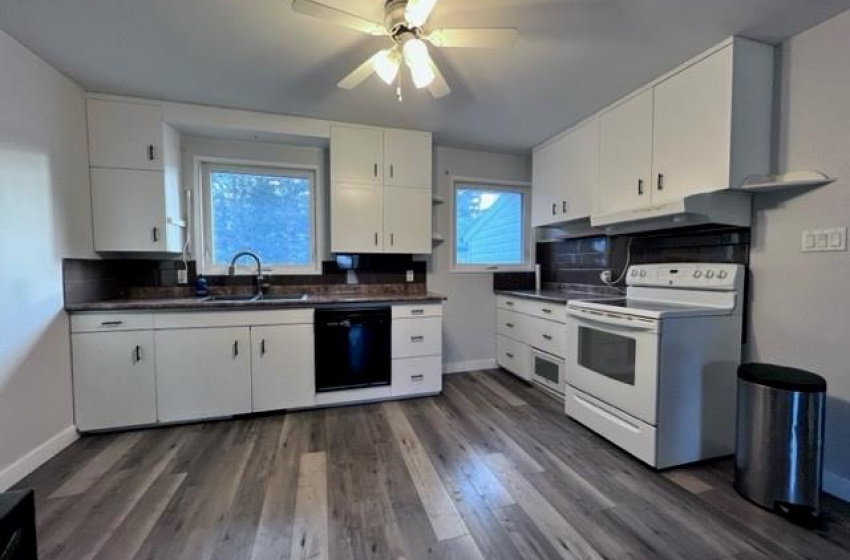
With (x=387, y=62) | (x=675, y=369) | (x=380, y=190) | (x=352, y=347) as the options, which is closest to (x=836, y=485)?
(x=675, y=369)

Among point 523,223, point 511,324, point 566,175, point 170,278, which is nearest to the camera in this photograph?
point 170,278

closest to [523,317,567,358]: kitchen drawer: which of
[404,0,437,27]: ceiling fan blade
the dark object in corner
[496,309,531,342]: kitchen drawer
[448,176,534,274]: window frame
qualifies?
[496,309,531,342]: kitchen drawer

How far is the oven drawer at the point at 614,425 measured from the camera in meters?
2.04

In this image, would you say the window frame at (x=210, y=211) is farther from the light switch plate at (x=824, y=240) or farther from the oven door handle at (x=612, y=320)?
the light switch plate at (x=824, y=240)

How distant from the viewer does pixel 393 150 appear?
127 inches

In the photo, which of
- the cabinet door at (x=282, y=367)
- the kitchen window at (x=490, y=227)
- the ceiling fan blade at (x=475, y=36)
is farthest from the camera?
the kitchen window at (x=490, y=227)

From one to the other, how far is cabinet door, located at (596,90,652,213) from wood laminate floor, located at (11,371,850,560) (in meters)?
1.71

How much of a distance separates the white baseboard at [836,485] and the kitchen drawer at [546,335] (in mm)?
1463

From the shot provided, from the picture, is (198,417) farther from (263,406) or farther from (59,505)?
(59,505)

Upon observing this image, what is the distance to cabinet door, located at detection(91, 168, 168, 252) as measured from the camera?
102 inches

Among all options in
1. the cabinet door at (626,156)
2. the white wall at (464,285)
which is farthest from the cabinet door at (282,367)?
the cabinet door at (626,156)

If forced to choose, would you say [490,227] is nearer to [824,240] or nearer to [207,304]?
[824,240]

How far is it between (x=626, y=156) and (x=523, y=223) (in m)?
1.57

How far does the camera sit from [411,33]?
1.70 metres
